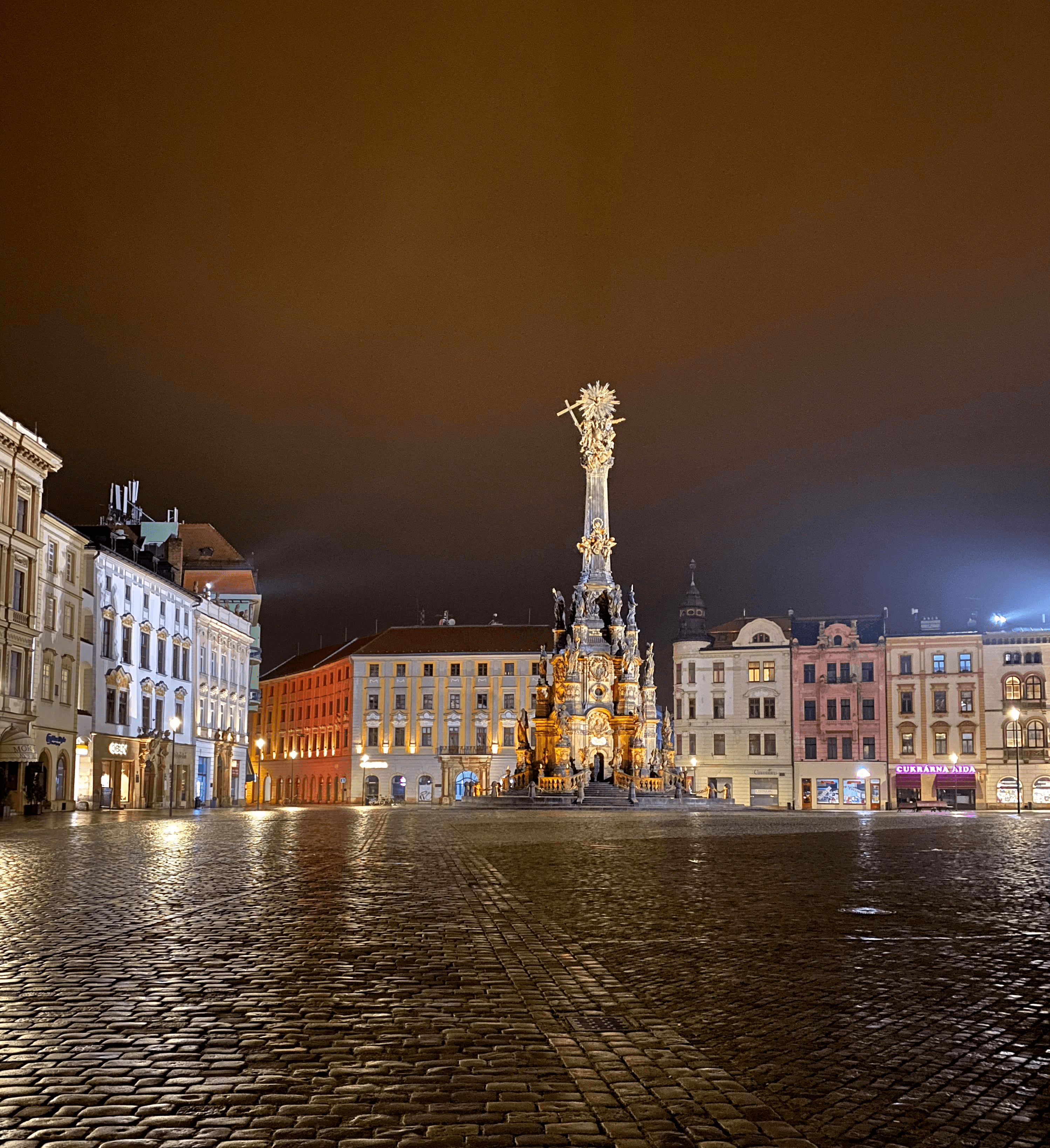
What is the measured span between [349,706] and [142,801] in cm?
4276

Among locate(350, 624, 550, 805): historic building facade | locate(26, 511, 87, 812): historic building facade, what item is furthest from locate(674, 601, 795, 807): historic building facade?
locate(26, 511, 87, 812): historic building facade

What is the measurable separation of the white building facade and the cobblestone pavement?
187 ft

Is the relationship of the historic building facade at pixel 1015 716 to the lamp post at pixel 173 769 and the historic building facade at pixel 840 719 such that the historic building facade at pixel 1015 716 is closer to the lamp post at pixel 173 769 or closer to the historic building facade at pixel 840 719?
the historic building facade at pixel 840 719

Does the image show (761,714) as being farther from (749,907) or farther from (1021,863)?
(749,907)

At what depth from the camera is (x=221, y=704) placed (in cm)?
7881

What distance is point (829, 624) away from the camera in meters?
88.7

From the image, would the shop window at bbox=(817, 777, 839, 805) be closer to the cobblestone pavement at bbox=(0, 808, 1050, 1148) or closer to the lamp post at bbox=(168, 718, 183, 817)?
the lamp post at bbox=(168, 718, 183, 817)

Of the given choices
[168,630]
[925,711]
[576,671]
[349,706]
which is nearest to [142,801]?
[168,630]

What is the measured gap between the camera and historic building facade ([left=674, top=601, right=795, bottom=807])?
88562 millimetres

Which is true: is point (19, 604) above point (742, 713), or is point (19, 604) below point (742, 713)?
above

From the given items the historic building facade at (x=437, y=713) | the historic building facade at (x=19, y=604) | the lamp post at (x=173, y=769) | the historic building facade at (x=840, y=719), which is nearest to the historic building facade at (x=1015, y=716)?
the historic building facade at (x=840, y=719)

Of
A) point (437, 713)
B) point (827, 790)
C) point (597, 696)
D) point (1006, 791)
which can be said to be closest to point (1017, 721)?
point (1006, 791)

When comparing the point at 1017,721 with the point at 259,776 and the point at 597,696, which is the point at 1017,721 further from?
the point at 259,776

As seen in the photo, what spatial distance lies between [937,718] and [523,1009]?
80565 mm
